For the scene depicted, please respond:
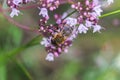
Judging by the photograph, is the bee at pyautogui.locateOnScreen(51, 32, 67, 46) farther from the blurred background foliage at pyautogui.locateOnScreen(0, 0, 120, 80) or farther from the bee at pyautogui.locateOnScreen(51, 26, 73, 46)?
the blurred background foliage at pyautogui.locateOnScreen(0, 0, 120, 80)

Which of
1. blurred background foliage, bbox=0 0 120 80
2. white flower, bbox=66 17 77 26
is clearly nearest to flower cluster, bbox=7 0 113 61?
white flower, bbox=66 17 77 26

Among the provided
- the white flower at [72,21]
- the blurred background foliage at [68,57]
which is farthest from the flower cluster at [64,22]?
the blurred background foliage at [68,57]

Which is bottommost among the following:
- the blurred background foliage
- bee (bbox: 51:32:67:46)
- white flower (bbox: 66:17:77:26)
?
bee (bbox: 51:32:67:46)

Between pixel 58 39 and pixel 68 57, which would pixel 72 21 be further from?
pixel 68 57

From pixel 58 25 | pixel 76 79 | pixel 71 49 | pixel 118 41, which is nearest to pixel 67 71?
pixel 76 79

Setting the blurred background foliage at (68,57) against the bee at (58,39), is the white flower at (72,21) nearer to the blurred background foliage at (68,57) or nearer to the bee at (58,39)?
the bee at (58,39)

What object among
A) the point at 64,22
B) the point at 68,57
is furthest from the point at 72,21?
the point at 68,57

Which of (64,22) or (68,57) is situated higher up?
(68,57)
